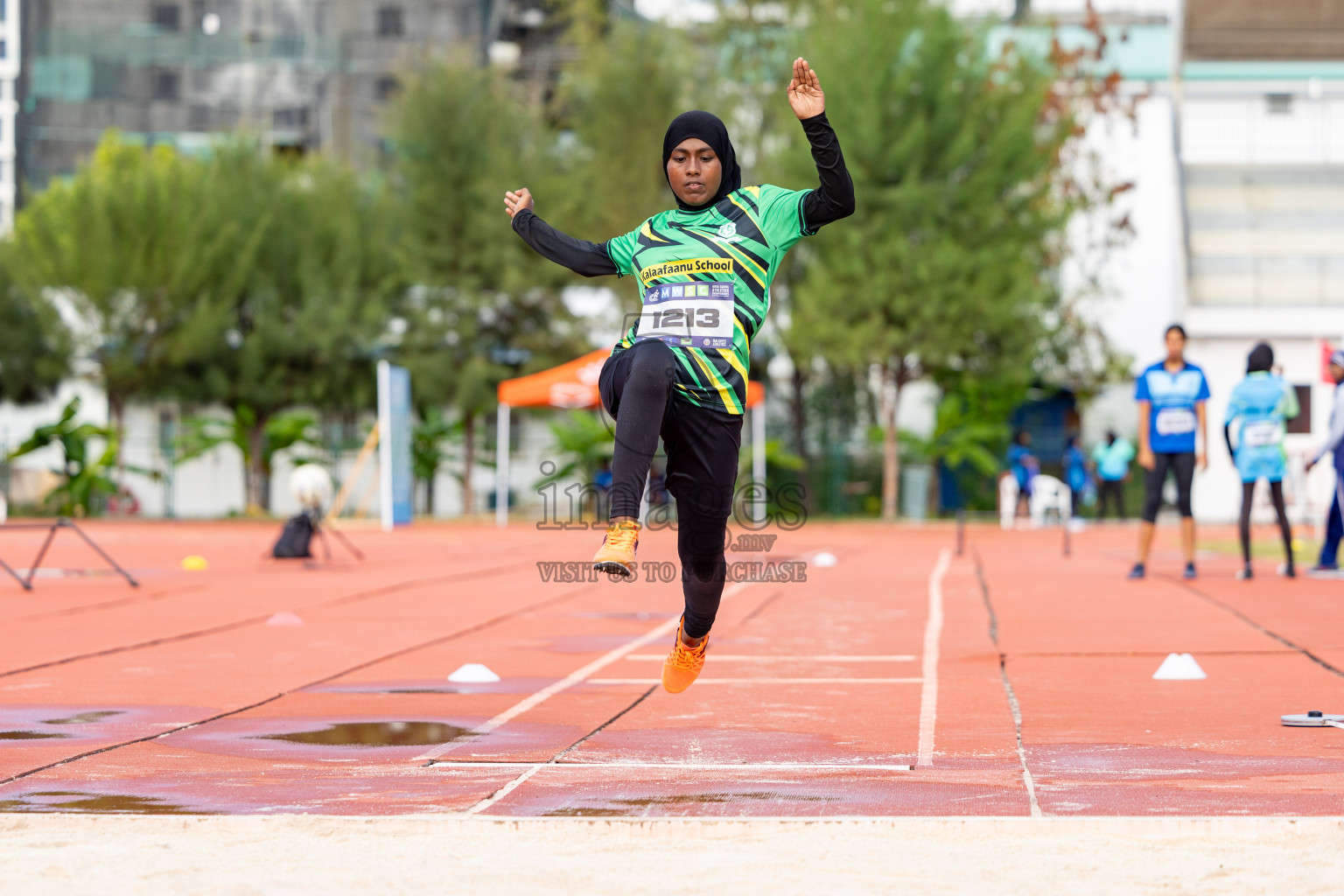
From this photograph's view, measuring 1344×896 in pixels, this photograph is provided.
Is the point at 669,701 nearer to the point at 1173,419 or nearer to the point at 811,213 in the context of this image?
the point at 811,213

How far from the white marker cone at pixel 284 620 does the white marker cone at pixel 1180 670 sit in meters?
5.39

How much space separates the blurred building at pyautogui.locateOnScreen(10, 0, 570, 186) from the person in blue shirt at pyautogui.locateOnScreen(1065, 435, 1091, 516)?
31.9 meters

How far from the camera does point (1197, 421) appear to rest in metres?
12.4

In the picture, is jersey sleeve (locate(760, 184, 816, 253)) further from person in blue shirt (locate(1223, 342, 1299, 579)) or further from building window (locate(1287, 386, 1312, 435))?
building window (locate(1287, 386, 1312, 435))

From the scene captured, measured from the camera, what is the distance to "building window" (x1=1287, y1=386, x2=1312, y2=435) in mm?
31781

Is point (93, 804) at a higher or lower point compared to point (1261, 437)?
lower

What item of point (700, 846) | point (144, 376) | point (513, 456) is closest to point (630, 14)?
point (513, 456)

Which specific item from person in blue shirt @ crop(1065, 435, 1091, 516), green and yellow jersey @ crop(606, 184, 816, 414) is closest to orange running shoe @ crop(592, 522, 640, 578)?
green and yellow jersey @ crop(606, 184, 816, 414)

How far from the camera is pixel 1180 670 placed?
6801 millimetres

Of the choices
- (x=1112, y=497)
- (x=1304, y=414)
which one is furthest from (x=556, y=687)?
(x=1304, y=414)

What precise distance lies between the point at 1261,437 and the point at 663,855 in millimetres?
10469

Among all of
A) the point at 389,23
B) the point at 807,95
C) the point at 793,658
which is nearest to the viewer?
the point at 807,95

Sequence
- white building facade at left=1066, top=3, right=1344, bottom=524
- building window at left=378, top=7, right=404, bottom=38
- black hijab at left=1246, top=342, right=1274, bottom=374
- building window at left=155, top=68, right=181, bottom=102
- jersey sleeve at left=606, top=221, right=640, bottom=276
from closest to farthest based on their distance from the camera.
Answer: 1. jersey sleeve at left=606, top=221, right=640, bottom=276
2. black hijab at left=1246, top=342, right=1274, bottom=374
3. white building facade at left=1066, top=3, right=1344, bottom=524
4. building window at left=378, top=7, right=404, bottom=38
5. building window at left=155, top=68, right=181, bottom=102

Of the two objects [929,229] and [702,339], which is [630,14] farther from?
[702,339]
